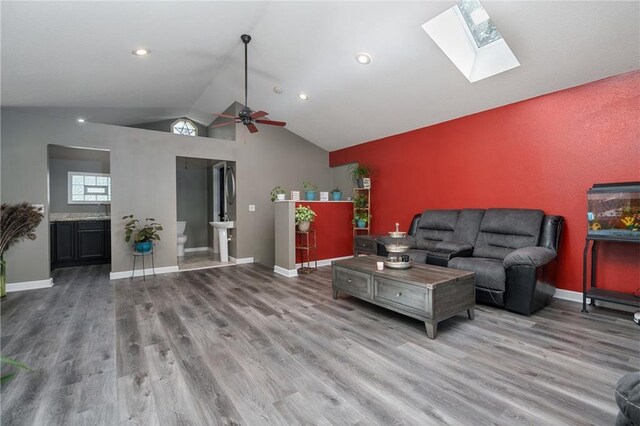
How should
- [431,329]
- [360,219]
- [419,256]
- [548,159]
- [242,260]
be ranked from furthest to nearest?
1. [242,260]
2. [360,219]
3. [419,256]
4. [548,159]
5. [431,329]

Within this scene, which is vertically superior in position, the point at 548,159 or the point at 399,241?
the point at 548,159

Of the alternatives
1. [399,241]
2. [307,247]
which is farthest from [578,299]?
[307,247]

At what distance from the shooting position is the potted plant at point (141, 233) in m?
4.70

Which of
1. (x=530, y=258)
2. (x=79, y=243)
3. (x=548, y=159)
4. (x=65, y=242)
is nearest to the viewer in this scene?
(x=530, y=258)

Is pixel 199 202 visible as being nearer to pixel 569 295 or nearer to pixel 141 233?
pixel 141 233

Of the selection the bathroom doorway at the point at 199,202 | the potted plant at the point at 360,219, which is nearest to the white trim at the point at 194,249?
the bathroom doorway at the point at 199,202

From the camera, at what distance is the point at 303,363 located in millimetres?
2195

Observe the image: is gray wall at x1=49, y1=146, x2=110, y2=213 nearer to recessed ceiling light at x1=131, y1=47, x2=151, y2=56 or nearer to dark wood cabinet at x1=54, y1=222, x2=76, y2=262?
dark wood cabinet at x1=54, y1=222, x2=76, y2=262

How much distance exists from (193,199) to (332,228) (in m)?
4.04

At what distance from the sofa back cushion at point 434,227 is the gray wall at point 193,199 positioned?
5357 mm

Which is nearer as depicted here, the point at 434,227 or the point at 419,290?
the point at 419,290

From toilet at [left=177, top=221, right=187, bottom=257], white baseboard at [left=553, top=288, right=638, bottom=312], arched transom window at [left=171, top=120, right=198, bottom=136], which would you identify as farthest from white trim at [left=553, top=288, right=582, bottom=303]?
arched transom window at [left=171, top=120, right=198, bottom=136]

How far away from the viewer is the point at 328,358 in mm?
2264

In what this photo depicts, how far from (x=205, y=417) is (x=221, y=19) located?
3554 millimetres
